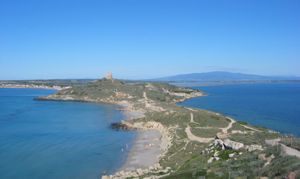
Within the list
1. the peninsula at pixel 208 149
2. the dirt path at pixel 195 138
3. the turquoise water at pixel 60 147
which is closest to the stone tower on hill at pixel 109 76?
the peninsula at pixel 208 149

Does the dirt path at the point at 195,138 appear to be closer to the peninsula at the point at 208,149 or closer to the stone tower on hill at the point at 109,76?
the peninsula at the point at 208,149

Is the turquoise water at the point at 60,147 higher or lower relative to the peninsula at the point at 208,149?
lower

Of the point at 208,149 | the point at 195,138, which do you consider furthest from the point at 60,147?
the point at 208,149

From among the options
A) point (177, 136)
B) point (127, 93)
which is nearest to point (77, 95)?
point (127, 93)

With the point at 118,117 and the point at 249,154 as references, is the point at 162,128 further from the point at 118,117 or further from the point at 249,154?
the point at 249,154

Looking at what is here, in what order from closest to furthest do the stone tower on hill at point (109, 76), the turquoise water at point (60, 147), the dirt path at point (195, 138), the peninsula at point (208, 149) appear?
the peninsula at point (208, 149) < the turquoise water at point (60, 147) < the dirt path at point (195, 138) < the stone tower on hill at point (109, 76)

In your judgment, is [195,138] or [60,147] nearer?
[60,147]

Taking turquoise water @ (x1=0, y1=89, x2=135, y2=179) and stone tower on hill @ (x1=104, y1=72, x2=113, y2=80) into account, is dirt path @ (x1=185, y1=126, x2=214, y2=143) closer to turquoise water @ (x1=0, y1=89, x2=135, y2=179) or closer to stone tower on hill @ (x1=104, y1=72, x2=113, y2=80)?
turquoise water @ (x1=0, y1=89, x2=135, y2=179)

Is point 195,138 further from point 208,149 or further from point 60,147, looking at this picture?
point 60,147
